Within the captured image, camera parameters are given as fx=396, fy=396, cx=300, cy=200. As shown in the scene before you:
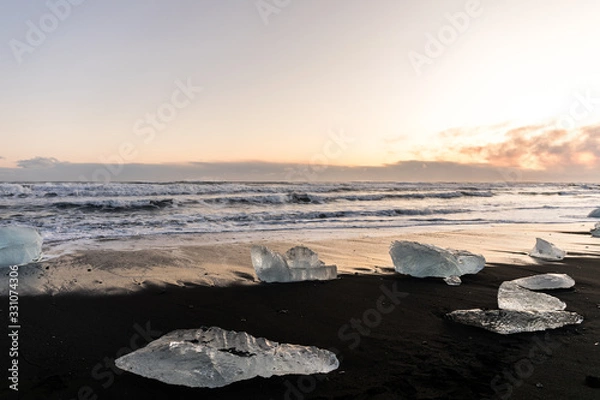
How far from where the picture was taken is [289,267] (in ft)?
16.1

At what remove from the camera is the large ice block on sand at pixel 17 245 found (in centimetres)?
554

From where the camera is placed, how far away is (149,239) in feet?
28.7

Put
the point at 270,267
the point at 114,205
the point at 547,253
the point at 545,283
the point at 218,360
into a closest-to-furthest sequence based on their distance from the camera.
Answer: the point at 218,360 < the point at 545,283 < the point at 270,267 < the point at 547,253 < the point at 114,205

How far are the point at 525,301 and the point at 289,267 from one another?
254 cm

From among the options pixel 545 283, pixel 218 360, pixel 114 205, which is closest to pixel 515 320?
pixel 545 283

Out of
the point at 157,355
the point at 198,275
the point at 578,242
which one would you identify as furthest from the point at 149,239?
the point at 578,242

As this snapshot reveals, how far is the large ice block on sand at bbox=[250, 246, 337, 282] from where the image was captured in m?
4.82

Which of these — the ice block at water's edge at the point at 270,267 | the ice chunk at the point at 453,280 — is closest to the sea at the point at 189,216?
the ice block at water's edge at the point at 270,267

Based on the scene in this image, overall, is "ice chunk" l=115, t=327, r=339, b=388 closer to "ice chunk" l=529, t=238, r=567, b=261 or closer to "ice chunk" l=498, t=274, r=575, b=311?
"ice chunk" l=498, t=274, r=575, b=311

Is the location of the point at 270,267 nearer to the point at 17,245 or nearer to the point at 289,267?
the point at 289,267

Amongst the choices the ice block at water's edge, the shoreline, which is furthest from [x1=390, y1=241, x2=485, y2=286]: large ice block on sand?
the ice block at water's edge

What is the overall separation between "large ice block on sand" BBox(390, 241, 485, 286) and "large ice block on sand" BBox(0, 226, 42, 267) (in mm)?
5198

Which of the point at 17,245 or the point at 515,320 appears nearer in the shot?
the point at 515,320

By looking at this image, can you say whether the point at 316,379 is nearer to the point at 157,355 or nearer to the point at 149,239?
the point at 157,355
